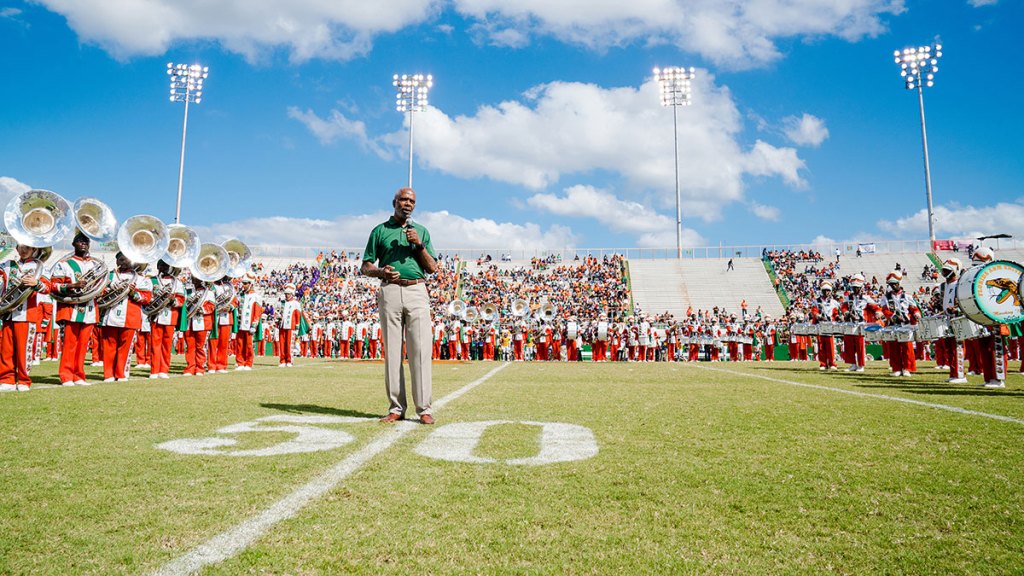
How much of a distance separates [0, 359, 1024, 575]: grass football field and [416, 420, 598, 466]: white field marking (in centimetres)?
3

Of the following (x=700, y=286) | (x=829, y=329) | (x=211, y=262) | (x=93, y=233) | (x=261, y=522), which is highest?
(x=700, y=286)

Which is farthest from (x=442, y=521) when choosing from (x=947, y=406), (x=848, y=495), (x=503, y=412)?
(x=947, y=406)

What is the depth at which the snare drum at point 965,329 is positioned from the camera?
31.2ft

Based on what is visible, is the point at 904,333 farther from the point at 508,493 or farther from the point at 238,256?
the point at 238,256

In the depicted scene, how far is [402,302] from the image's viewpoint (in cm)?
540

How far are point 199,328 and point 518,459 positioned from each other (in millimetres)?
10151

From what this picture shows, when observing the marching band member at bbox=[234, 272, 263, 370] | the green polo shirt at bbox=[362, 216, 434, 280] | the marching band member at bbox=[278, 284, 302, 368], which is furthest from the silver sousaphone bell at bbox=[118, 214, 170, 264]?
the green polo shirt at bbox=[362, 216, 434, 280]

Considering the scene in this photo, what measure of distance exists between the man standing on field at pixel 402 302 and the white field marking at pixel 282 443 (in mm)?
477

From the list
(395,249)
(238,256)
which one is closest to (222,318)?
(238,256)

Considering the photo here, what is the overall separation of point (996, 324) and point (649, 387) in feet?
15.8

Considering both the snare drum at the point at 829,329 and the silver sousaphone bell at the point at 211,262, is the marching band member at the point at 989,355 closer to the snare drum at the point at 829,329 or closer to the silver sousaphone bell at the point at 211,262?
the snare drum at the point at 829,329

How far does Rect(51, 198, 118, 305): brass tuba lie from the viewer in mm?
8719

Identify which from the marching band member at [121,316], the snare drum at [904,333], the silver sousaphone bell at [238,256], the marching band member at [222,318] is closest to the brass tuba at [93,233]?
the marching band member at [121,316]

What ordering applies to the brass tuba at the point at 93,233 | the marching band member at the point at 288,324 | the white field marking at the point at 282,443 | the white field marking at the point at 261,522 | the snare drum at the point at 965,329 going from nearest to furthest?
1. the white field marking at the point at 261,522
2. the white field marking at the point at 282,443
3. the brass tuba at the point at 93,233
4. the snare drum at the point at 965,329
5. the marching band member at the point at 288,324
